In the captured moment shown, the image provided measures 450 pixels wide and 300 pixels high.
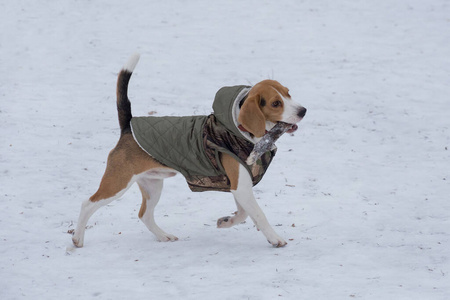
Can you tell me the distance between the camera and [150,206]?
5.58 metres

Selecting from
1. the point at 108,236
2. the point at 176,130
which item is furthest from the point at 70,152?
the point at 176,130

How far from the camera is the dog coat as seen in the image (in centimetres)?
497

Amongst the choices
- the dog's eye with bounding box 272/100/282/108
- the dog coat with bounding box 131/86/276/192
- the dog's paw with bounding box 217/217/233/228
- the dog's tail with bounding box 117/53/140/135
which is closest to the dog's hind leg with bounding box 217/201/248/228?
the dog's paw with bounding box 217/217/233/228

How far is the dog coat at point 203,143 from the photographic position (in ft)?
16.3

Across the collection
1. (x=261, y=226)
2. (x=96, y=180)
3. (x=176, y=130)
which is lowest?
(x=96, y=180)

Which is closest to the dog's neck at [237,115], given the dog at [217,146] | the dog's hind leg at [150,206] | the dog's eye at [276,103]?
the dog at [217,146]

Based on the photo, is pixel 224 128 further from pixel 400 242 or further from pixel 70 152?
pixel 70 152

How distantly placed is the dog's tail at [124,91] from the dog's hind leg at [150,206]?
593 millimetres

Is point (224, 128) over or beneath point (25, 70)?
over

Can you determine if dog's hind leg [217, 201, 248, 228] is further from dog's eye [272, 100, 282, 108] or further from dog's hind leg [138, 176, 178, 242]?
dog's eye [272, 100, 282, 108]

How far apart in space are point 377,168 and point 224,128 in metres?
3.24

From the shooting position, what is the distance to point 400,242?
5277 millimetres

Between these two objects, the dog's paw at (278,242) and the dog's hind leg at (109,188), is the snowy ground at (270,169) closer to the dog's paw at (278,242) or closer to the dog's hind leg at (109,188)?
the dog's paw at (278,242)

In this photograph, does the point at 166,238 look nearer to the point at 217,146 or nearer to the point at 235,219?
the point at 235,219
